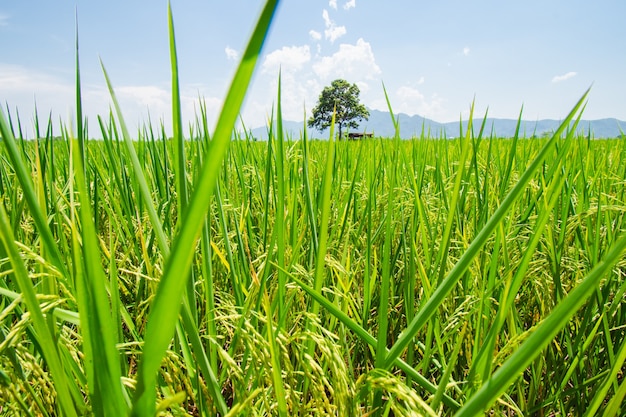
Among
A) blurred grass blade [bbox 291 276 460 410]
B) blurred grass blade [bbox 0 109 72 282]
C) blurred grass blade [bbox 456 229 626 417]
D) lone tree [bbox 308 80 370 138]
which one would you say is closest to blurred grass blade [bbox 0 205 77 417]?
blurred grass blade [bbox 0 109 72 282]

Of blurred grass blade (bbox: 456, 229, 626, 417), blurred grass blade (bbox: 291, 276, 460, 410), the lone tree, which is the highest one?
the lone tree

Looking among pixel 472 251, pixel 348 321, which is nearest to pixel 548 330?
pixel 472 251

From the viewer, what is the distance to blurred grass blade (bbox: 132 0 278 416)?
144 mm

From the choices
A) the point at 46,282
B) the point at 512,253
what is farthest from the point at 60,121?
the point at 512,253

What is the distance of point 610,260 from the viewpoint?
24 cm

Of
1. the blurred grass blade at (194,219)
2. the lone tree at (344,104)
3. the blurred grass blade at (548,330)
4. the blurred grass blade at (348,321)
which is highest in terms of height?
the lone tree at (344,104)

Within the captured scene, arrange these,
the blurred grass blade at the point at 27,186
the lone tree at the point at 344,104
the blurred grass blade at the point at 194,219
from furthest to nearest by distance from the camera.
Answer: the lone tree at the point at 344,104 → the blurred grass blade at the point at 27,186 → the blurred grass blade at the point at 194,219

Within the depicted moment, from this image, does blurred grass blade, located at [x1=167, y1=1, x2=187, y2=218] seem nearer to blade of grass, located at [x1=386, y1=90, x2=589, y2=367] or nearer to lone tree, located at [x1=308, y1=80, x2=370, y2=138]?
blade of grass, located at [x1=386, y1=90, x2=589, y2=367]

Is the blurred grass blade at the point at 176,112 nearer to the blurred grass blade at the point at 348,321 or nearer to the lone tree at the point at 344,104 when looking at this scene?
the blurred grass blade at the point at 348,321

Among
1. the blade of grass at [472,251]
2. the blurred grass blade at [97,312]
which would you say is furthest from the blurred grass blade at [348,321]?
the blurred grass blade at [97,312]

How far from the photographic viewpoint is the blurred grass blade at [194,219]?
0.14 meters

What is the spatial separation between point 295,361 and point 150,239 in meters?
0.45

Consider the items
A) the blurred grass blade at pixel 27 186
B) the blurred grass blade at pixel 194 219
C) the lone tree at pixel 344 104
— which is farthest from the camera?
the lone tree at pixel 344 104

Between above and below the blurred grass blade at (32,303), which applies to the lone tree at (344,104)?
above
